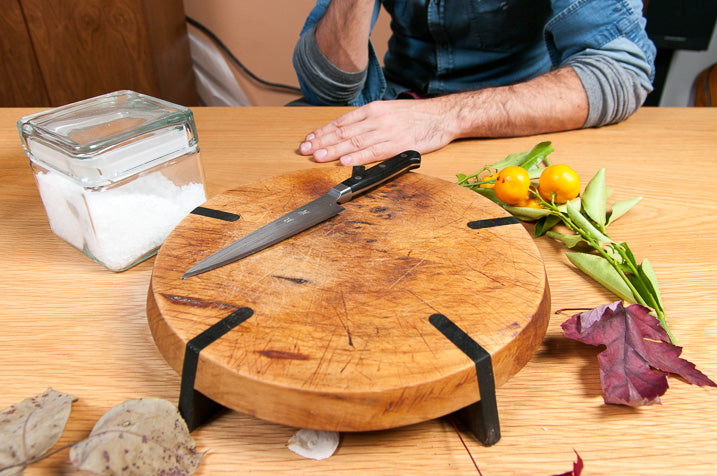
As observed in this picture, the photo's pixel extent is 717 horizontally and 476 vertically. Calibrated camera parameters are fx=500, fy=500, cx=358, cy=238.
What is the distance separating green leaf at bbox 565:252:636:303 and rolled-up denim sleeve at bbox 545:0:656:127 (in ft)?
1.88

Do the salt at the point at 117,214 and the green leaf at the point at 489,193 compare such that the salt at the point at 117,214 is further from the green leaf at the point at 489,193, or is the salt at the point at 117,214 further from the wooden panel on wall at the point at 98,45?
the wooden panel on wall at the point at 98,45

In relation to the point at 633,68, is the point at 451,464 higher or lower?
lower

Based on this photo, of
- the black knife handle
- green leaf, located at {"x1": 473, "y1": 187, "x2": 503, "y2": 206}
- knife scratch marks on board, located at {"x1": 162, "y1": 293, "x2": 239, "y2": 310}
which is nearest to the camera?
knife scratch marks on board, located at {"x1": 162, "y1": 293, "x2": 239, "y2": 310}

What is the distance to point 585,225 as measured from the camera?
728 mm

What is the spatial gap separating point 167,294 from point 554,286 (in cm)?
49

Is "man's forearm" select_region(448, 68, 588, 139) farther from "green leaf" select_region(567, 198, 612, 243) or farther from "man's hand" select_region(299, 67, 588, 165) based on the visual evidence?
"green leaf" select_region(567, 198, 612, 243)

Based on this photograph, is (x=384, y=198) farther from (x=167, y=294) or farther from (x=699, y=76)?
(x=699, y=76)

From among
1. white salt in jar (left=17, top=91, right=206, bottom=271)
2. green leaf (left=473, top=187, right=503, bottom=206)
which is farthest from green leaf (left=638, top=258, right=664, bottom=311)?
white salt in jar (left=17, top=91, right=206, bottom=271)

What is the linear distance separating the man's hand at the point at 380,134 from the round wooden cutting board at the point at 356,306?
295mm

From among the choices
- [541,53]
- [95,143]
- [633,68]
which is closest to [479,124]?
[633,68]

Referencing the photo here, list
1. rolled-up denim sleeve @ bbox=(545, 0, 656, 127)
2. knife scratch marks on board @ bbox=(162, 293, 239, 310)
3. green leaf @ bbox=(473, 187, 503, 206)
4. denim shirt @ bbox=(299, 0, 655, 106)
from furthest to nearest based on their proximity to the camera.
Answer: denim shirt @ bbox=(299, 0, 655, 106) → rolled-up denim sleeve @ bbox=(545, 0, 656, 127) → green leaf @ bbox=(473, 187, 503, 206) → knife scratch marks on board @ bbox=(162, 293, 239, 310)

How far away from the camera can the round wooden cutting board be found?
17.0 inches

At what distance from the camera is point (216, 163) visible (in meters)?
0.99

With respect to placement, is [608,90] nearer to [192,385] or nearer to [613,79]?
[613,79]
